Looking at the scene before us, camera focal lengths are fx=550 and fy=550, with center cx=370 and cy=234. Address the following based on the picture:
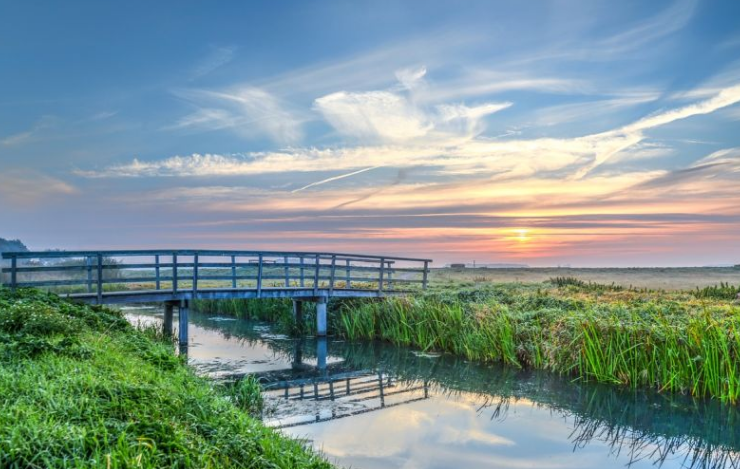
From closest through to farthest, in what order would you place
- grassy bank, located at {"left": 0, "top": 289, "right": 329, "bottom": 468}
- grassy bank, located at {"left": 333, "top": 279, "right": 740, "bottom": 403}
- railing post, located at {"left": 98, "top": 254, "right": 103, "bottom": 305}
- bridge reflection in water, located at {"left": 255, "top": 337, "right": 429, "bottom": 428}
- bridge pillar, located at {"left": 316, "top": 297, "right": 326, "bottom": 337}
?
grassy bank, located at {"left": 0, "top": 289, "right": 329, "bottom": 468} < bridge reflection in water, located at {"left": 255, "top": 337, "right": 429, "bottom": 428} < grassy bank, located at {"left": 333, "top": 279, "right": 740, "bottom": 403} < railing post, located at {"left": 98, "top": 254, "right": 103, "bottom": 305} < bridge pillar, located at {"left": 316, "top": 297, "right": 326, "bottom": 337}

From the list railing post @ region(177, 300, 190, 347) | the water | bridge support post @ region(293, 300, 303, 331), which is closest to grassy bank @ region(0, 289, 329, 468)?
the water

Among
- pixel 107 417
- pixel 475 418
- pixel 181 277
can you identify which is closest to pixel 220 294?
pixel 181 277

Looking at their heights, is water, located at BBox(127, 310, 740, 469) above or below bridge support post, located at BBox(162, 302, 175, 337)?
below

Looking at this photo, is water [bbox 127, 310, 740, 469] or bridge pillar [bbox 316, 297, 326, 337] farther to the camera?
bridge pillar [bbox 316, 297, 326, 337]

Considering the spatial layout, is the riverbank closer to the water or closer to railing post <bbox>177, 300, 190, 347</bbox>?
the water

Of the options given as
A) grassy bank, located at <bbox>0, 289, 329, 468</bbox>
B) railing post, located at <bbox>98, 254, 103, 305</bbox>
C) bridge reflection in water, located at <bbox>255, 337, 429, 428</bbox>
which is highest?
railing post, located at <bbox>98, 254, 103, 305</bbox>

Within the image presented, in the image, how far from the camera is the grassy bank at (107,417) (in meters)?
4.99

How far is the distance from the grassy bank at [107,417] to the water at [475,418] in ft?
8.18

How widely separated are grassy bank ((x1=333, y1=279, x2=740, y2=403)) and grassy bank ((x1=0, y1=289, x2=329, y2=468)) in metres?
9.14

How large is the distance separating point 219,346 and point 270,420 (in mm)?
9795

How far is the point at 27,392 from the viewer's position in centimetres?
653

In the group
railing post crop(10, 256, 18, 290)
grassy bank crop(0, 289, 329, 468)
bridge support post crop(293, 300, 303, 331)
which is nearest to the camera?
grassy bank crop(0, 289, 329, 468)

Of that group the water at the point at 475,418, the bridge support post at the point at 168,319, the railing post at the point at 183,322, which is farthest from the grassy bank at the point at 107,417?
the bridge support post at the point at 168,319

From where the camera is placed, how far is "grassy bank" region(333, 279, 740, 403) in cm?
1190
